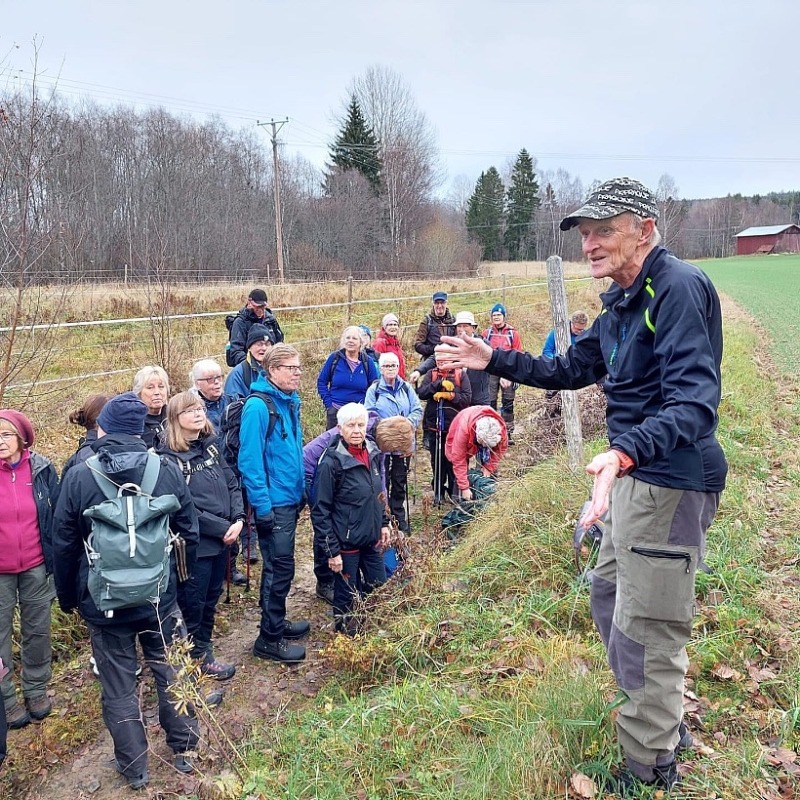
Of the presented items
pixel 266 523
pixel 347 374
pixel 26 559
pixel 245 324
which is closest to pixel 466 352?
pixel 266 523

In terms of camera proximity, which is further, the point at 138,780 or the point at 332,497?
the point at 332,497

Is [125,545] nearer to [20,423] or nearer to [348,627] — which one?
[20,423]

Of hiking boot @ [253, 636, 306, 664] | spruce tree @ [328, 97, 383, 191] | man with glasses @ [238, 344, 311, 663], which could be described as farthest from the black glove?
spruce tree @ [328, 97, 383, 191]

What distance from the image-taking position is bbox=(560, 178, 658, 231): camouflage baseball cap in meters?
2.16

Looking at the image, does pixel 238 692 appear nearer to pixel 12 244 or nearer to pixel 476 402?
pixel 12 244

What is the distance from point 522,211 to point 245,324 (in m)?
58.3

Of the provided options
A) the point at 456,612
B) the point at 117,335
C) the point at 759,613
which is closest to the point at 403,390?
the point at 456,612

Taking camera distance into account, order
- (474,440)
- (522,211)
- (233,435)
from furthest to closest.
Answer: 1. (522,211)
2. (474,440)
3. (233,435)

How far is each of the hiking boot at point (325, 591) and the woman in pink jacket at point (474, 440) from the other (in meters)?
1.56

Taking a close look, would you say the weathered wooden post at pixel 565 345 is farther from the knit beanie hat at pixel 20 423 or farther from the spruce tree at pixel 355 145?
the spruce tree at pixel 355 145

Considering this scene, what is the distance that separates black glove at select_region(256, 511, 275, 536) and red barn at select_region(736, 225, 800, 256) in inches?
4104

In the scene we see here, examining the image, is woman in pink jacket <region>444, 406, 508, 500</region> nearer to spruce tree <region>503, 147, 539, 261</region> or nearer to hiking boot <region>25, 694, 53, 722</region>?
hiking boot <region>25, 694, 53, 722</region>

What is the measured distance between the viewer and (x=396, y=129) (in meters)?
42.1

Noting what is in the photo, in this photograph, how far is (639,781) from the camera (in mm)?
2275
